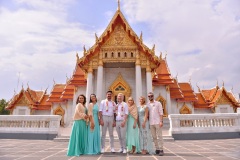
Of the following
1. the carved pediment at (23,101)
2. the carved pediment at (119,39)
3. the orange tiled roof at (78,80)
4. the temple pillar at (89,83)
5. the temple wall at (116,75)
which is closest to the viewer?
the temple pillar at (89,83)

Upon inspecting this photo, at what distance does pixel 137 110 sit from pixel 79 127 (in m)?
1.55

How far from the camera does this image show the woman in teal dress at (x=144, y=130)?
4.94 metres

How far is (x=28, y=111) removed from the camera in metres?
18.9

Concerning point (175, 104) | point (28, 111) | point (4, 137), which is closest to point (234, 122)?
point (175, 104)

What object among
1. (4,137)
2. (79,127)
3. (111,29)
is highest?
(111,29)

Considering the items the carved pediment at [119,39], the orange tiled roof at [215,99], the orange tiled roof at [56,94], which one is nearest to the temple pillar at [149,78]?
the carved pediment at [119,39]

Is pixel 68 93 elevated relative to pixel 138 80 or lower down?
lower down

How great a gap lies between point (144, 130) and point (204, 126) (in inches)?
188

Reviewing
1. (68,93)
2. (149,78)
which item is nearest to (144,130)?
(149,78)

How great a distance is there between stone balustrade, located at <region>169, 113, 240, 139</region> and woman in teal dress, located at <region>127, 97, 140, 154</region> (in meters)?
3.98

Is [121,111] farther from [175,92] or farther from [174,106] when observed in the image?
[174,106]

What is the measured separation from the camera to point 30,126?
9211 millimetres

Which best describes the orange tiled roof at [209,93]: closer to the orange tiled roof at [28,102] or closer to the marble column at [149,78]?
the marble column at [149,78]

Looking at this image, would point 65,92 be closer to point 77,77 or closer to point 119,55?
point 77,77
